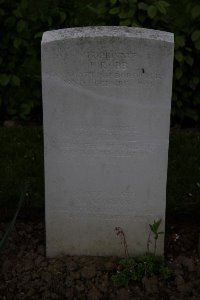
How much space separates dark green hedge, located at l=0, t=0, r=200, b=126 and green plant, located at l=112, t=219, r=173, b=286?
177 centimetres

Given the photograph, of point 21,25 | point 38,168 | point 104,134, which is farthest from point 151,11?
point 104,134

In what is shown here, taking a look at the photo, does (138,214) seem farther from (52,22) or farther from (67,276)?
(52,22)

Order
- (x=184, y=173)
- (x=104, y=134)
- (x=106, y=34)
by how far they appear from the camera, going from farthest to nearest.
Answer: (x=184, y=173)
(x=104, y=134)
(x=106, y=34)

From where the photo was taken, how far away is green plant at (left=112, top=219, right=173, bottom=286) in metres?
3.72

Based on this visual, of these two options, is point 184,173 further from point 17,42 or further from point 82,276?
point 17,42

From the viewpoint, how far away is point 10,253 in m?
4.04

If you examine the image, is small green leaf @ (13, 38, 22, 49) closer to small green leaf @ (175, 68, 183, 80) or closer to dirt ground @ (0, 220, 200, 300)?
small green leaf @ (175, 68, 183, 80)

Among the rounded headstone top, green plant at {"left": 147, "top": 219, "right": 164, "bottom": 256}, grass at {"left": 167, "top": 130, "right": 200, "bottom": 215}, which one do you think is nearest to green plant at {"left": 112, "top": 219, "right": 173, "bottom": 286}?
green plant at {"left": 147, "top": 219, "right": 164, "bottom": 256}

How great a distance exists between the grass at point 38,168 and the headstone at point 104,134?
55 cm

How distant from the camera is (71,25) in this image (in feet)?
17.1

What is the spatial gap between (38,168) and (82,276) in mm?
1191

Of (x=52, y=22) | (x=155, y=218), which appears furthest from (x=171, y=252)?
(x=52, y=22)

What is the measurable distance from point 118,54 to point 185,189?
56.7 inches

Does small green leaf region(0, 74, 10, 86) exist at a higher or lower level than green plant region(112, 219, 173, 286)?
higher
